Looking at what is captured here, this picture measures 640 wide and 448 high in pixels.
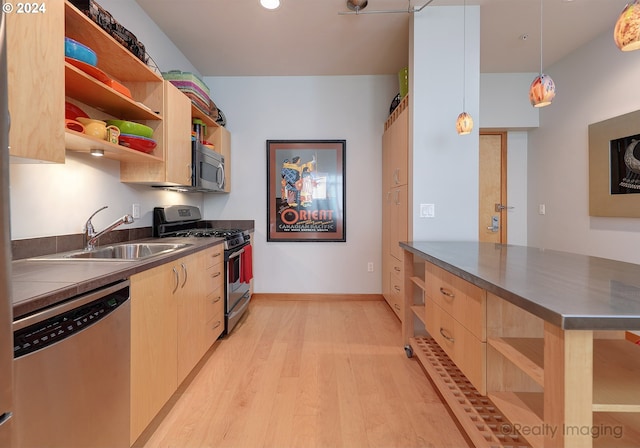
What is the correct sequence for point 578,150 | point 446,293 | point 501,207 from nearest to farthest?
1. point 446,293
2. point 578,150
3. point 501,207

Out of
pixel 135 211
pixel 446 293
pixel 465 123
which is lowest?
pixel 446 293

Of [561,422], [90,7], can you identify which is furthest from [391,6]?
[561,422]

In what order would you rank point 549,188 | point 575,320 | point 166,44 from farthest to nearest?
point 549,188 < point 166,44 < point 575,320

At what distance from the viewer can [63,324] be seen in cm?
93

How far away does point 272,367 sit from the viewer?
83.1 inches

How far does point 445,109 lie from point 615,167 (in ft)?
6.12

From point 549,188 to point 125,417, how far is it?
451 cm

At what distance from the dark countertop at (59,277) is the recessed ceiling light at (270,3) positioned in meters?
2.14

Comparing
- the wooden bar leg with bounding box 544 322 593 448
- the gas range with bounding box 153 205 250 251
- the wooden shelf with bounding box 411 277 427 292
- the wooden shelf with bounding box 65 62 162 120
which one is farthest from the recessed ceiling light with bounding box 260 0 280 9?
the wooden bar leg with bounding box 544 322 593 448

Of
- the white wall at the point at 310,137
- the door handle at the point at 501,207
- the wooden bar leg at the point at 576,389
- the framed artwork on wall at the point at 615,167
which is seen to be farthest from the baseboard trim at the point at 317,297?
the wooden bar leg at the point at 576,389

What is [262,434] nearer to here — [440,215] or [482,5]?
[440,215]

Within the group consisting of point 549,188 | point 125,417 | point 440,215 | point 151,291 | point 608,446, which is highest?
point 549,188

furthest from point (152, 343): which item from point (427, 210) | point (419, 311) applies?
point (427, 210)

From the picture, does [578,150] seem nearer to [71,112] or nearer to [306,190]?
[306,190]
